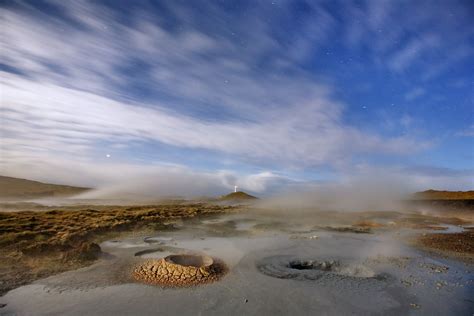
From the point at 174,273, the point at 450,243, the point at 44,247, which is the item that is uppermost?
the point at 450,243

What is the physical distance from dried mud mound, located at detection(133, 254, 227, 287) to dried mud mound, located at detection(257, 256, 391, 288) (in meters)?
2.18

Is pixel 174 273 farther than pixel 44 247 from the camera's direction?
No

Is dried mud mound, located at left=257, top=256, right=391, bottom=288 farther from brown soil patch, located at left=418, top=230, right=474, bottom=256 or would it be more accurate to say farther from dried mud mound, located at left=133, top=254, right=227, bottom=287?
brown soil patch, located at left=418, top=230, right=474, bottom=256

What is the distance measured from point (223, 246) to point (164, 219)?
12.1 metres

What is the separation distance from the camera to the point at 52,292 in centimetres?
902

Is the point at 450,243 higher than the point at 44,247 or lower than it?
higher

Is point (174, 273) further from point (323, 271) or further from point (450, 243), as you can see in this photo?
point (450, 243)

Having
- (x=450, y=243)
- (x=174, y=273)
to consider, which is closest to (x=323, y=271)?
(x=174, y=273)

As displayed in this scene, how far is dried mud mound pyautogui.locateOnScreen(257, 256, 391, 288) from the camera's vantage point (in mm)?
10719

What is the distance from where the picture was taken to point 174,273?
10.4 meters

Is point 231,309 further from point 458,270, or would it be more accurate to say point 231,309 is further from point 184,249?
point 458,270

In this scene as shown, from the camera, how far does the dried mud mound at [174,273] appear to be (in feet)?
33.0

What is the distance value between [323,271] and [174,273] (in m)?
5.97

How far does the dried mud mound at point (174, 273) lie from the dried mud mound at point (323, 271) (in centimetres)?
218
